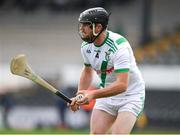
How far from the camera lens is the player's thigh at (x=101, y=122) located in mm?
9727

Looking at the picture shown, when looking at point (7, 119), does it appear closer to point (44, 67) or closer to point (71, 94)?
point (71, 94)

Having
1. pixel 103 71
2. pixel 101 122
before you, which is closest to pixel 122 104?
pixel 101 122

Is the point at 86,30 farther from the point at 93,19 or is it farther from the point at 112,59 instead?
the point at 112,59

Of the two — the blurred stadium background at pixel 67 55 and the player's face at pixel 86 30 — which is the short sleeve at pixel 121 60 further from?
the blurred stadium background at pixel 67 55

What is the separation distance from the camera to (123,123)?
9.44m

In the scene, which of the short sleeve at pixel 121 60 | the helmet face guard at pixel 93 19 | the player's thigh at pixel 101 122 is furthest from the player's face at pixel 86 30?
the player's thigh at pixel 101 122

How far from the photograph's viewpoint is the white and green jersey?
9.32 meters

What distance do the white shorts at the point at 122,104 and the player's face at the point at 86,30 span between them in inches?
38.5

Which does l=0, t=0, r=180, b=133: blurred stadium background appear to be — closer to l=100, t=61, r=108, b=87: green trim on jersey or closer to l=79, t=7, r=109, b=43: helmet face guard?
l=100, t=61, r=108, b=87: green trim on jersey

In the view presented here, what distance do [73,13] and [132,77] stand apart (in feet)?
64.4

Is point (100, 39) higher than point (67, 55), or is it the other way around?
point (100, 39)

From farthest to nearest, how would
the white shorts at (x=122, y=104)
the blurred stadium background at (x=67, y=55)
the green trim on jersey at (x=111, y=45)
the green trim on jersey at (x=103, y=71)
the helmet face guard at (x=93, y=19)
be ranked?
the blurred stadium background at (x=67, y=55) → the white shorts at (x=122, y=104) → the green trim on jersey at (x=103, y=71) → the green trim on jersey at (x=111, y=45) → the helmet face guard at (x=93, y=19)

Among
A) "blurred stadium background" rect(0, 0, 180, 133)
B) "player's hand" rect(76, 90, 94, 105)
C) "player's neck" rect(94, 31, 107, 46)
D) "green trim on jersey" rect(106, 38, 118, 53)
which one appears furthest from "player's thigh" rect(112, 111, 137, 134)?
"blurred stadium background" rect(0, 0, 180, 133)

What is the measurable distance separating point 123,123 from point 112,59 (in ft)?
2.55
